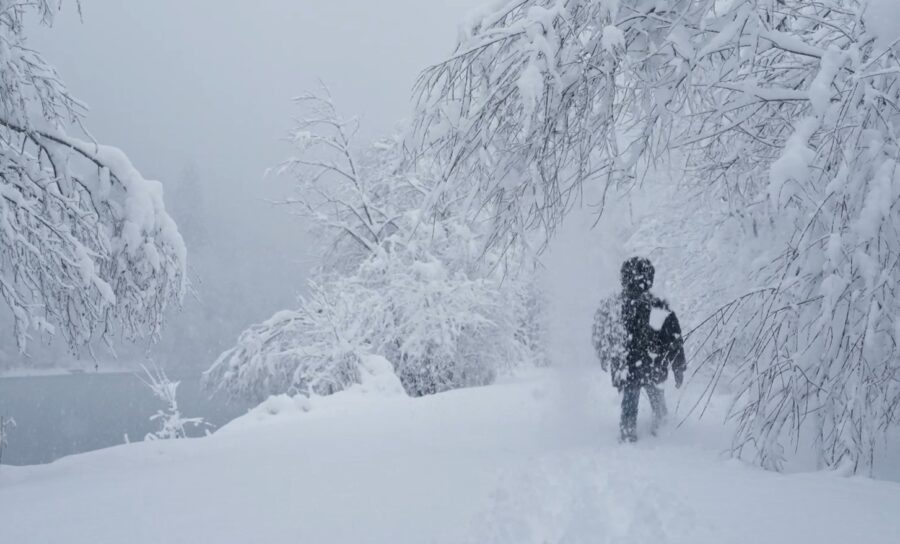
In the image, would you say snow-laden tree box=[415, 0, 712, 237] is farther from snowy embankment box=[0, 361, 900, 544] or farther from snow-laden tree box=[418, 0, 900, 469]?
snowy embankment box=[0, 361, 900, 544]

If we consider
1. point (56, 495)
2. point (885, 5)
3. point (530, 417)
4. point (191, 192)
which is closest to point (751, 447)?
point (530, 417)

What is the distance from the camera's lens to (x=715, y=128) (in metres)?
4.20

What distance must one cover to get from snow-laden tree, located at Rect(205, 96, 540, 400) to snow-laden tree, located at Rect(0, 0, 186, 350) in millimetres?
7946

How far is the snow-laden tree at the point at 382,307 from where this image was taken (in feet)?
50.3

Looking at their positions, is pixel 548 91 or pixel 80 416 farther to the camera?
pixel 80 416

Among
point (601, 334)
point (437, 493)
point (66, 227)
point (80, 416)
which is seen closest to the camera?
point (437, 493)

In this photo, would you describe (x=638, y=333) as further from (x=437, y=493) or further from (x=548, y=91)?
(x=548, y=91)

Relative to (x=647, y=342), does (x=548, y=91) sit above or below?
above

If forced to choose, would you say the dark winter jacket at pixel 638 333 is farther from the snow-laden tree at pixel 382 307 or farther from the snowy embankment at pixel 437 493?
the snow-laden tree at pixel 382 307

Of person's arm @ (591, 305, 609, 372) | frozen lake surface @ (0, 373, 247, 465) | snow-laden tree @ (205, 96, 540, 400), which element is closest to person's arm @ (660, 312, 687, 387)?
person's arm @ (591, 305, 609, 372)

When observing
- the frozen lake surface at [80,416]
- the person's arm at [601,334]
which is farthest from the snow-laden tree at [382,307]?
the person's arm at [601,334]

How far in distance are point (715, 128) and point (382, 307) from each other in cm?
1229

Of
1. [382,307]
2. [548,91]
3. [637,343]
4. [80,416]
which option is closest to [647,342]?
[637,343]

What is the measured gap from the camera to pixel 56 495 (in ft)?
13.8
